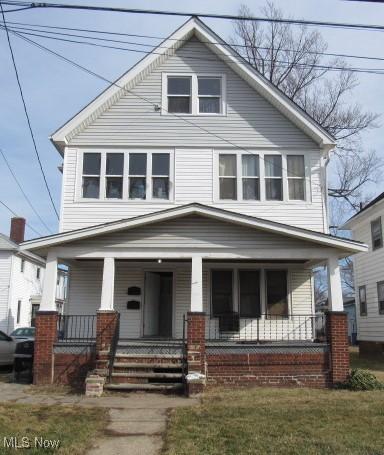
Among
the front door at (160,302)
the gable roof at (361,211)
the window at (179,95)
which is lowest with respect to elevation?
the front door at (160,302)

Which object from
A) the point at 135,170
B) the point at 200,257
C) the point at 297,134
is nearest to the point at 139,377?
the point at 200,257

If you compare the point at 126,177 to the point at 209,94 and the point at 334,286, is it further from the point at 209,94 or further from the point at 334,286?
the point at 334,286

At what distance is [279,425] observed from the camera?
26.6 ft

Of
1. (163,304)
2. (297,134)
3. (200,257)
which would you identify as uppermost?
(297,134)

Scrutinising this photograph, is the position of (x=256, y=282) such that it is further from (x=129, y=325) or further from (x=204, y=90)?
(x=204, y=90)

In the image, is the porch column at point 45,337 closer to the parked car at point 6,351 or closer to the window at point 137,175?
the window at point 137,175

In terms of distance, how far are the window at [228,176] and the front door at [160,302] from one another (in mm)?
3062

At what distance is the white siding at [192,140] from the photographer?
15.7m

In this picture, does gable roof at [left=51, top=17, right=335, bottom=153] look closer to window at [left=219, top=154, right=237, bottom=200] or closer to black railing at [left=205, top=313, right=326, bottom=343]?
window at [left=219, top=154, right=237, bottom=200]

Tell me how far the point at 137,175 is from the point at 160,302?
158 inches

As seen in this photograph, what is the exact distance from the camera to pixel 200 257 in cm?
1355

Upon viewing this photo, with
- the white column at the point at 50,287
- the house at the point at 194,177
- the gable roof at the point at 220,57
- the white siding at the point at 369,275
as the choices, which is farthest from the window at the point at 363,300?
the white column at the point at 50,287

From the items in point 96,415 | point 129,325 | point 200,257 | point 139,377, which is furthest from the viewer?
point 129,325

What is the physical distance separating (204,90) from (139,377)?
9.12 m
